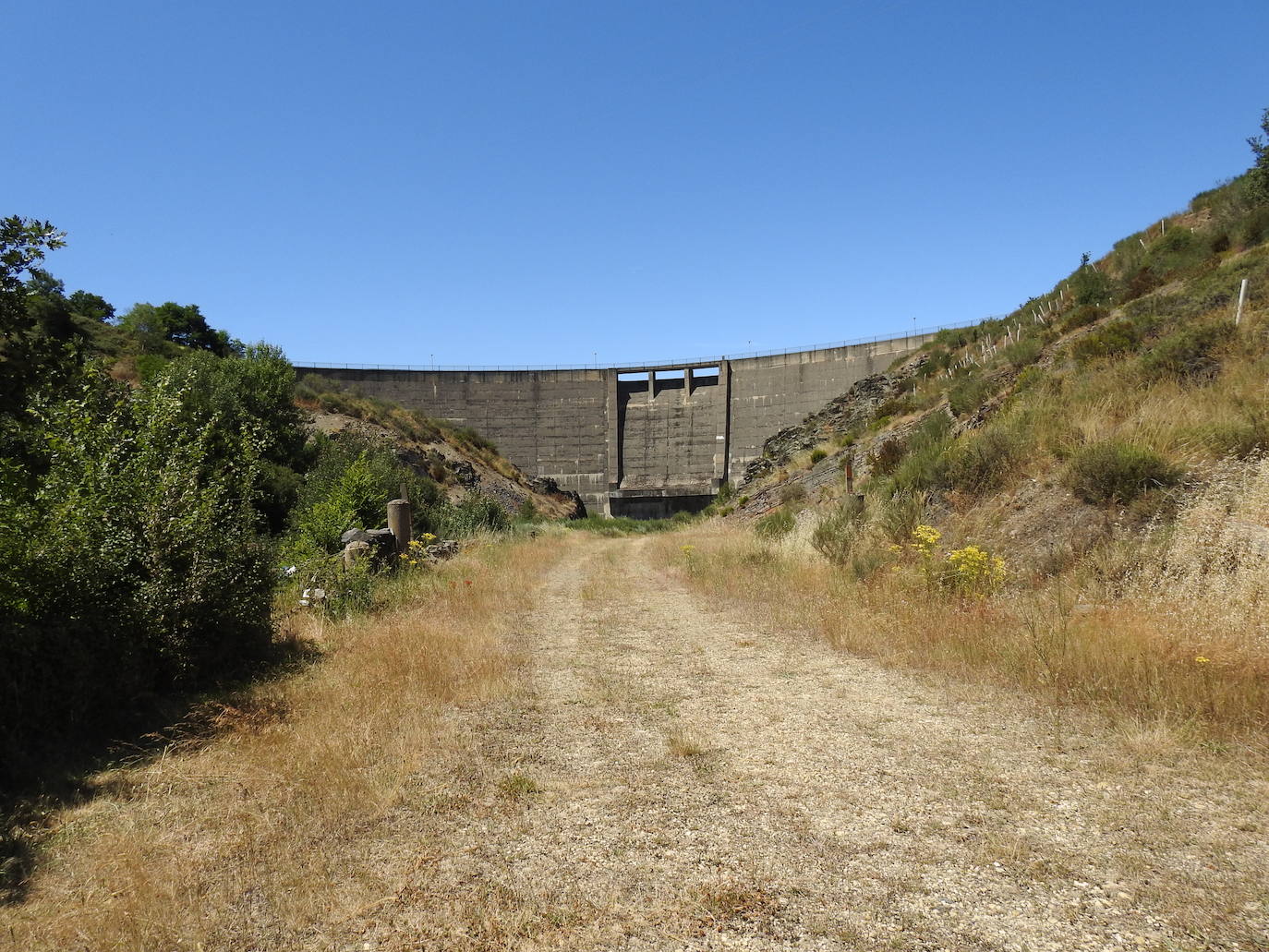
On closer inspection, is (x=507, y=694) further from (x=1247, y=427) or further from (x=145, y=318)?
(x=145, y=318)

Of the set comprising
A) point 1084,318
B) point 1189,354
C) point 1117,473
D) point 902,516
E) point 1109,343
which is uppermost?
point 1084,318

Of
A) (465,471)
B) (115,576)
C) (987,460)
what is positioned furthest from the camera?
(465,471)

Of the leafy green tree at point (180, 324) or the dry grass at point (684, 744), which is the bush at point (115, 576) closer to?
the dry grass at point (684, 744)

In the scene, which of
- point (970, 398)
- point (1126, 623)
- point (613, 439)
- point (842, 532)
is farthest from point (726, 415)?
point (1126, 623)

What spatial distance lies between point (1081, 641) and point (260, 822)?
18.1ft

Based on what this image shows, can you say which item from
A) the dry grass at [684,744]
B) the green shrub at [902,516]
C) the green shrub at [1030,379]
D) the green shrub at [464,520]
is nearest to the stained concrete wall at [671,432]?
the green shrub at [464,520]

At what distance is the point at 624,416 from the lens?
53.8 meters

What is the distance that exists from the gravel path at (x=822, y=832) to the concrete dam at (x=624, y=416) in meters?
45.2

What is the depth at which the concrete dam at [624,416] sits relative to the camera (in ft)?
166

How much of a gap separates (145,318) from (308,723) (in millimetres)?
59244

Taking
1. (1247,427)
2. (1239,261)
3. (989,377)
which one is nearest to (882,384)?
(989,377)

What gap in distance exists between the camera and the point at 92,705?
217 inches

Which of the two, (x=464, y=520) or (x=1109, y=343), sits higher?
(x=1109, y=343)

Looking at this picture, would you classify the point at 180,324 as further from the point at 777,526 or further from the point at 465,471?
the point at 777,526
